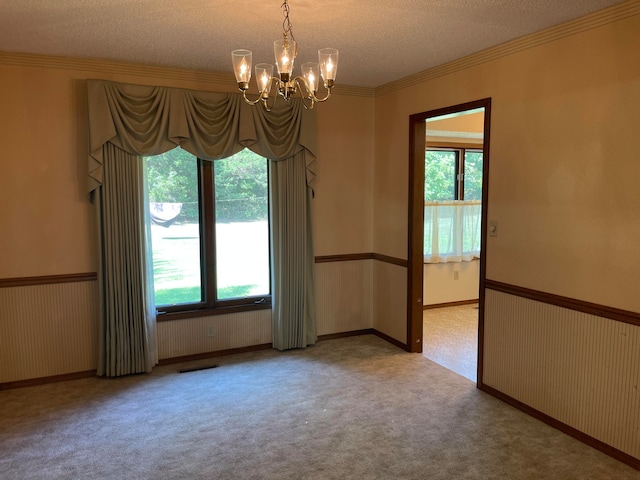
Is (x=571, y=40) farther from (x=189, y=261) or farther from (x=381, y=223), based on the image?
(x=189, y=261)

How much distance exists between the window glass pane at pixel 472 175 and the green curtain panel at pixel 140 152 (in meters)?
2.83

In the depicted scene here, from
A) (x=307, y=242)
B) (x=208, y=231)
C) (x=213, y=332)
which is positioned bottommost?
(x=213, y=332)

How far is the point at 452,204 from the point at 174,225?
11.7ft

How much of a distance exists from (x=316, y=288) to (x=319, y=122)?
5.44ft

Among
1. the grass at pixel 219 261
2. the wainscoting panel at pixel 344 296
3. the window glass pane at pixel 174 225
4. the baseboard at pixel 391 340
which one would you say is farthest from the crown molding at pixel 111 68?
the baseboard at pixel 391 340

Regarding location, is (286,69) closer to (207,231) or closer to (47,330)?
(207,231)

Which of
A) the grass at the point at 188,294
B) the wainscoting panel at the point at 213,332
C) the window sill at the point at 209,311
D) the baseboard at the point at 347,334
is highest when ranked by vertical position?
the grass at the point at 188,294

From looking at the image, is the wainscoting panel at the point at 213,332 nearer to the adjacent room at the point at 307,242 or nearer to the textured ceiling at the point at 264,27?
the adjacent room at the point at 307,242

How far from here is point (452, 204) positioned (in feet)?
19.6

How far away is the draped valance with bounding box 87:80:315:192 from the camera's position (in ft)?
11.8

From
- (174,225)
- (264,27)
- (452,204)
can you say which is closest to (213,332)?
(174,225)

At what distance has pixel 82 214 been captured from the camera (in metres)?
3.74

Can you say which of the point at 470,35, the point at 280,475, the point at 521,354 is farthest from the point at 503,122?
the point at 280,475

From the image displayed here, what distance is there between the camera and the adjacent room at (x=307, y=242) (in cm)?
262
